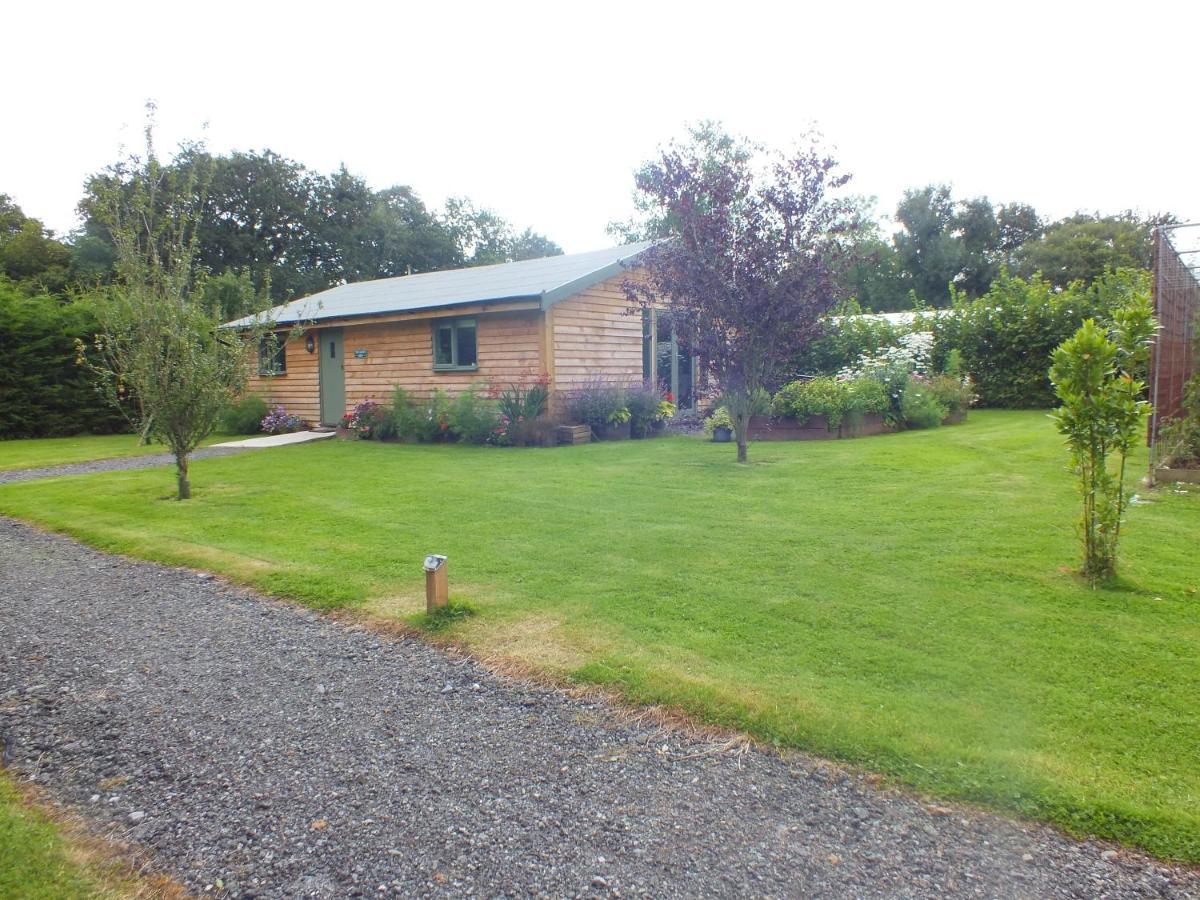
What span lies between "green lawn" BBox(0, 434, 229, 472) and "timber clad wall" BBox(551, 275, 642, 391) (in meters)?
6.97

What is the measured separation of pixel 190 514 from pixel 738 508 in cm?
549

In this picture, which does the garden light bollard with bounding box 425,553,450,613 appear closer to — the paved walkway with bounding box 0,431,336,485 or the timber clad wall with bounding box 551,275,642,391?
the paved walkway with bounding box 0,431,336,485

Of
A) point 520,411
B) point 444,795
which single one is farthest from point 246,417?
point 444,795

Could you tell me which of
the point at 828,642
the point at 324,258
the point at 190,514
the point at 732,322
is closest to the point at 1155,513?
the point at 828,642

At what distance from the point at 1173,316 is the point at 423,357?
41.6ft

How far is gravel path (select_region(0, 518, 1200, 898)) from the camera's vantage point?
218cm

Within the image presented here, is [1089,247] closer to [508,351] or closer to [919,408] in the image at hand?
[919,408]

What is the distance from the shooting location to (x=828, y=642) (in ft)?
12.5

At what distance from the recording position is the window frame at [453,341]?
49.9 feet

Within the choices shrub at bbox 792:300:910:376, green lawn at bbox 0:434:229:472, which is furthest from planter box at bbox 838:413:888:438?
green lawn at bbox 0:434:229:472

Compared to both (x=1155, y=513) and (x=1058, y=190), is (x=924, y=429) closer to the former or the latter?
(x=1155, y=513)

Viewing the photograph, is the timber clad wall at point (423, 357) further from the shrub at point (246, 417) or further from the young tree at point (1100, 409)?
the young tree at point (1100, 409)

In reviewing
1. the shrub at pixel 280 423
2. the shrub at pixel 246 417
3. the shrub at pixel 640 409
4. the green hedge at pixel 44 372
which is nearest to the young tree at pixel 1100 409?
the shrub at pixel 640 409

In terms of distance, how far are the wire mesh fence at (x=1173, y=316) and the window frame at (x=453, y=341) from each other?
36.1 feet
